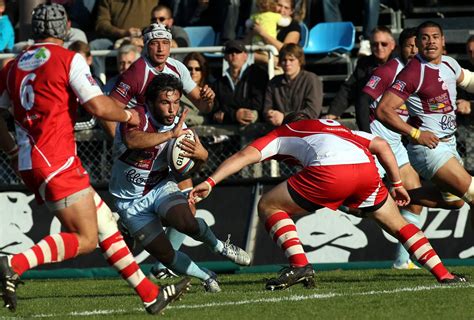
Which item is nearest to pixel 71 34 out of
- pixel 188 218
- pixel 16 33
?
pixel 16 33

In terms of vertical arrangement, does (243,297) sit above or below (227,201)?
above

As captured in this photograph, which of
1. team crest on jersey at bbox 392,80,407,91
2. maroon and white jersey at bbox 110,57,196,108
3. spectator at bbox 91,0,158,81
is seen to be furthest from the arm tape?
spectator at bbox 91,0,158,81

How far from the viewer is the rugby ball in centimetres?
1059

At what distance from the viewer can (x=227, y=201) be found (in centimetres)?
1434

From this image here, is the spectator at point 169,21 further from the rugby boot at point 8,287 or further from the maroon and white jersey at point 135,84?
the rugby boot at point 8,287

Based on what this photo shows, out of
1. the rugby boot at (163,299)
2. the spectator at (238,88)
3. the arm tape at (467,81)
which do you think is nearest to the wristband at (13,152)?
the rugby boot at (163,299)

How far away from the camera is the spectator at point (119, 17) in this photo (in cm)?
1694

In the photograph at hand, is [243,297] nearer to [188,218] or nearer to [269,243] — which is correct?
[188,218]

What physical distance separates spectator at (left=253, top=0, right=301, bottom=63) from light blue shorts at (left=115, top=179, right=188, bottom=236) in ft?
17.4

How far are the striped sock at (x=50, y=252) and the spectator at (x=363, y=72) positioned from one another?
6395mm

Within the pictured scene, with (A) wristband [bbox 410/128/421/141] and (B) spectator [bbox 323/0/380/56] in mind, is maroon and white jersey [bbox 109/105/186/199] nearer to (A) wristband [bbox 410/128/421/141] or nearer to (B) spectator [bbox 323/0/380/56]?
(A) wristband [bbox 410/128/421/141]

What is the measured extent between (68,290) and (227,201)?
287cm

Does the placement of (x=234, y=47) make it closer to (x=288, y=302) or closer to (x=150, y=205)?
(x=150, y=205)

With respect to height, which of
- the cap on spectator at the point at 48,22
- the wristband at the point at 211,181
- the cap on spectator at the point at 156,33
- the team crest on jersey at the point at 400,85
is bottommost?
the wristband at the point at 211,181
